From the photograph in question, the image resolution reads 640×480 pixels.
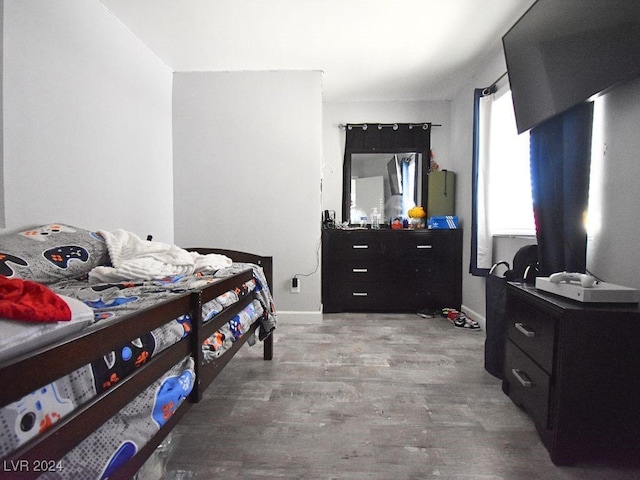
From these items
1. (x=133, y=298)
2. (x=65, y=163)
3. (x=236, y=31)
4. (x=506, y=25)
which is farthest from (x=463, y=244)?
(x=65, y=163)

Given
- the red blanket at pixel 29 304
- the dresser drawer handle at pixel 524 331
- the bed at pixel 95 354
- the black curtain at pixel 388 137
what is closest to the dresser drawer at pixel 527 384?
the dresser drawer handle at pixel 524 331

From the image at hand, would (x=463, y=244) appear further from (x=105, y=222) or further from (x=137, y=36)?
(x=137, y=36)

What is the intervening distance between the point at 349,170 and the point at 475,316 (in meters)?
2.04

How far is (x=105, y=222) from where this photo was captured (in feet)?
6.79

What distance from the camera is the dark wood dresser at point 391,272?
10.5 ft

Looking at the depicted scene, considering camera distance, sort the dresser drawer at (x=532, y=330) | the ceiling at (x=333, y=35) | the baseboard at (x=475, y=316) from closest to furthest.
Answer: the dresser drawer at (x=532, y=330) → the ceiling at (x=333, y=35) → the baseboard at (x=475, y=316)

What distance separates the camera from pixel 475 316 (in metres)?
2.88

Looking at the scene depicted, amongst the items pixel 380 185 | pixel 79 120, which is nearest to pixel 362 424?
pixel 79 120

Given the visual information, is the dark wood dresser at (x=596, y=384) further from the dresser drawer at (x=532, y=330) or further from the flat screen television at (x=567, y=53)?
the flat screen television at (x=567, y=53)

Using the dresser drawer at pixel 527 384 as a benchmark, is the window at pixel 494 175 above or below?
above

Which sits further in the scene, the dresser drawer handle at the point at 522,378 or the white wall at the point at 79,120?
the white wall at the point at 79,120

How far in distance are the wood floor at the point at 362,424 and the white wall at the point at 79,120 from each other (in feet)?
4.45

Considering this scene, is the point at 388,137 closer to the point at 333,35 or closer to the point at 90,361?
the point at 333,35

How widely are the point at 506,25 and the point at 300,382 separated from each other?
109 inches
